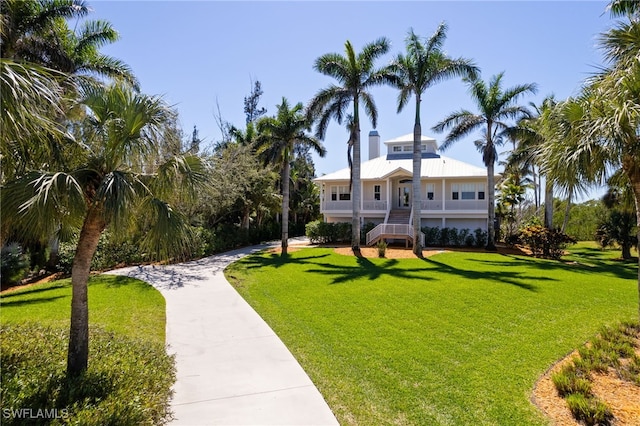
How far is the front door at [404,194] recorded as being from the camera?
1101 inches

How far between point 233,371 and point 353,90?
17131 millimetres

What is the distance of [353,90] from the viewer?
63.7 ft

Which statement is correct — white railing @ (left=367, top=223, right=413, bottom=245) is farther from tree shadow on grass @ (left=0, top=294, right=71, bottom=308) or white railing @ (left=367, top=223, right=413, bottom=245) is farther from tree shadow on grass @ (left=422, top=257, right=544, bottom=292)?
tree shadow on grass @ (left=0, top=294, right=71, bottom=308)

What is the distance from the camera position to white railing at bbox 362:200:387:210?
2662 centimetres

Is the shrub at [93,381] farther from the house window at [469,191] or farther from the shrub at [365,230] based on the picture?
the house window at [469,191]

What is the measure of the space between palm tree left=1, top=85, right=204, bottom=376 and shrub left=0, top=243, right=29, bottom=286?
12.0m

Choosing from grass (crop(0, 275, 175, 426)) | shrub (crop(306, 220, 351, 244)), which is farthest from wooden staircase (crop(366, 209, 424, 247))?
grass (crop(0, 275, 175, 426))

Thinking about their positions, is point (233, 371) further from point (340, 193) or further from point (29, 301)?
point (340, 193)

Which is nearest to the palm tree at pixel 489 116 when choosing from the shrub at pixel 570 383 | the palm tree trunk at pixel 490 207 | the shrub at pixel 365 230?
the palm tree trunk at pixel 490 207

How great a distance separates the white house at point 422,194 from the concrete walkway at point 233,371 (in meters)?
16.2

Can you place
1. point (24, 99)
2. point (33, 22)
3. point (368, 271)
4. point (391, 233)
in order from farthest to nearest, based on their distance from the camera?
point (391, 233) → point (368, 271) → point (33, 22) → point (24, 99)

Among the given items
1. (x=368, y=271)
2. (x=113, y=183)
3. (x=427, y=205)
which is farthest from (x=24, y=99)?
(x=427, y=205)

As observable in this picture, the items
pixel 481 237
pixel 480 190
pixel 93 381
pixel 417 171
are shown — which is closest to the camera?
pixel 93 381

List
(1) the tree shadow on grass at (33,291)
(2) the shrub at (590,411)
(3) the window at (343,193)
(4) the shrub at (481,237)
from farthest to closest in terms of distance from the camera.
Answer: (3) the window at (343,193)
(4) the shrub at (481,237)
(1) the tree shadow on grass at (33,291)
(2) the shrub at (590,411)
